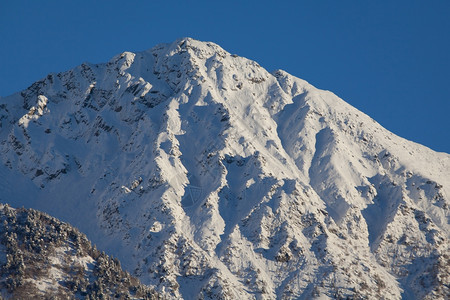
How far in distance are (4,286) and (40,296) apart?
25.3ft

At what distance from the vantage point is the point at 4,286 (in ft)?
651

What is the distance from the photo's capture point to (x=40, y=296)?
655 ft

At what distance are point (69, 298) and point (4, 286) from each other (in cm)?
1367

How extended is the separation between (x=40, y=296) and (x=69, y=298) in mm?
6089

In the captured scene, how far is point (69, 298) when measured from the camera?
19962 cm
